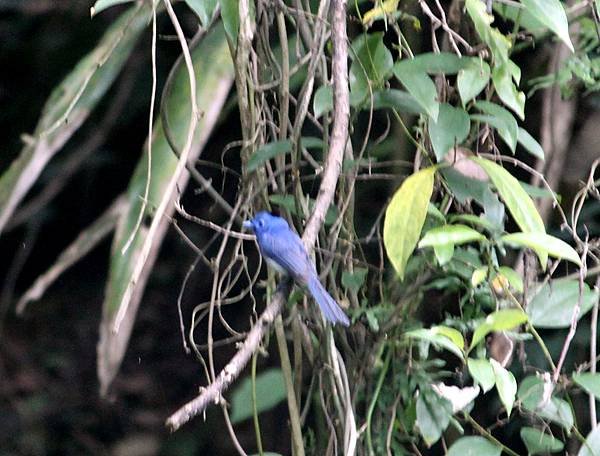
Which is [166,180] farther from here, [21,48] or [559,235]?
[21,48]

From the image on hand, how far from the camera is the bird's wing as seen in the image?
1.74 meters

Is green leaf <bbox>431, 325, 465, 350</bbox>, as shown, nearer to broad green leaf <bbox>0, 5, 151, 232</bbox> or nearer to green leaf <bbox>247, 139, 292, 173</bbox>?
green leaf <bbox>247, 139, 292, 173</bbox>

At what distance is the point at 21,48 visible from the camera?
3.81 meters

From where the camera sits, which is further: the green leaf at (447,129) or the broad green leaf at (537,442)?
the broad green leaf at (537,442)

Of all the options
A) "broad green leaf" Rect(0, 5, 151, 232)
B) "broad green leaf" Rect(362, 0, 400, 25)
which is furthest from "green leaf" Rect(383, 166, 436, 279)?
"broad green leaf" Rect(0, 5, 151, 232)

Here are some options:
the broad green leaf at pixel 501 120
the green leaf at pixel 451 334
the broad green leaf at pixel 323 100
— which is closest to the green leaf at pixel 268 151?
the broad green leaf at pixel 323 100

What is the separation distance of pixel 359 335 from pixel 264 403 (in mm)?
215

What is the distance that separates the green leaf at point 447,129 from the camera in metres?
1.67

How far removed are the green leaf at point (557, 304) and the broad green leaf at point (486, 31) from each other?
1.27 ft

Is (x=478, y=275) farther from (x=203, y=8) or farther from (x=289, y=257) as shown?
(x=203, y=8)

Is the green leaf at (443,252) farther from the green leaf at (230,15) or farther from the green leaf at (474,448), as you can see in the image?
the green leaf at (230,15)

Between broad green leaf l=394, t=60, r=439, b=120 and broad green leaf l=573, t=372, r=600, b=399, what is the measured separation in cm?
48

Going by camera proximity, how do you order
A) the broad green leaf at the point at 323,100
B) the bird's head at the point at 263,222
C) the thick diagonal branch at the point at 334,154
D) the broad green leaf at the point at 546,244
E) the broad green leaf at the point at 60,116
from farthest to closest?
the broad green leaf at the point at 60,116 → the bird's head at the point at 263,222 → the broad green leaf at the point at 323,100 → the broad green leaf at the point at 546,244 → the thick diagonal branch at the point at 334,154

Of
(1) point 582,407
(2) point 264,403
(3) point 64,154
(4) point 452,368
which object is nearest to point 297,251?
(2) point 264,403
